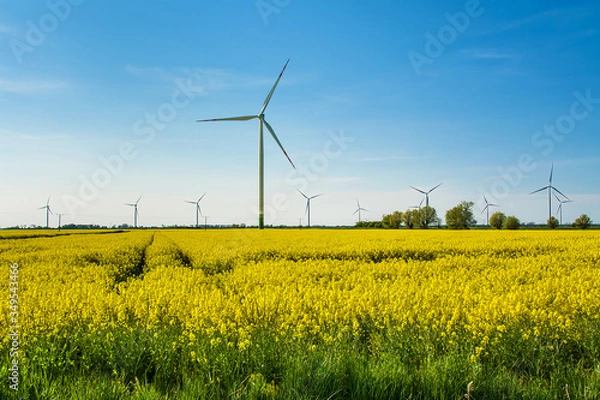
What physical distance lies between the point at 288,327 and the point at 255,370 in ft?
3.75

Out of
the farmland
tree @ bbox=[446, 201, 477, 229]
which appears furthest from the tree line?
the farmland

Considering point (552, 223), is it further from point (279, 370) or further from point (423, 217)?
point (279, 370)

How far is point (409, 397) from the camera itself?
432 centimetres

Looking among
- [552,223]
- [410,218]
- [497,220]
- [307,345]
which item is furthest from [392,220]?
[307,345]

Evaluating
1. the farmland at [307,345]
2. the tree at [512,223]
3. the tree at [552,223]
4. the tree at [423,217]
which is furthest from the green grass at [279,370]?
the tree at [423,217]

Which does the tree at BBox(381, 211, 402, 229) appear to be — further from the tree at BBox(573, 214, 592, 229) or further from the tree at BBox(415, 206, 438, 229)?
the tree at BBox(573, 214, 592, 229)

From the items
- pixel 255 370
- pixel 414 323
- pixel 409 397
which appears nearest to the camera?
pixel 409 397

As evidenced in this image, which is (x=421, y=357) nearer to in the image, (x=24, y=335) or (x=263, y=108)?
(x=24, y=335)

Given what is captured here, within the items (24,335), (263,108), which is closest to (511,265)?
(24,335)

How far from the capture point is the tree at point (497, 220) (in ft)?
361

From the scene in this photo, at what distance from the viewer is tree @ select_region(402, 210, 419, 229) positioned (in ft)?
413

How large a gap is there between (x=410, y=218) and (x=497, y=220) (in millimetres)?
25678

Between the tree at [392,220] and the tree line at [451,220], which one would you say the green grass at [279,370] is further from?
the tree at [392,220]

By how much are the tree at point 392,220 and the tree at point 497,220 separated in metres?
26.3
